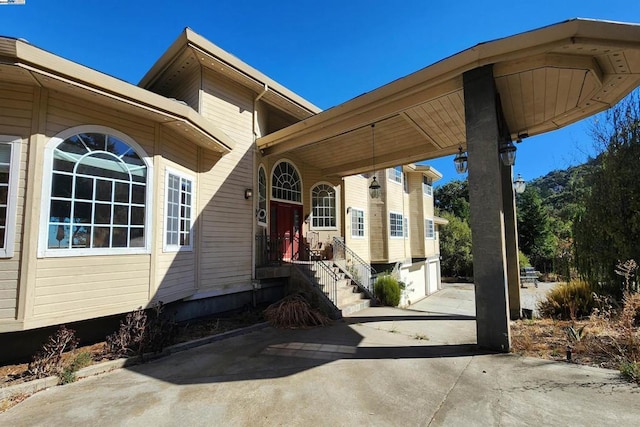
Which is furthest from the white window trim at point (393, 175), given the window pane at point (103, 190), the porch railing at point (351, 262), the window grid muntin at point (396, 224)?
the window pane at point (103, 190)

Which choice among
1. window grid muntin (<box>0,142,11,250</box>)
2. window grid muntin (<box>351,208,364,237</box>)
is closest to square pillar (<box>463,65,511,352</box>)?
window grid muntin (<box>0,142,11,250</box>)

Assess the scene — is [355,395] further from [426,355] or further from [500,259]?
[500,259]

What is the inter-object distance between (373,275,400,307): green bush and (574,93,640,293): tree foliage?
14.9ft

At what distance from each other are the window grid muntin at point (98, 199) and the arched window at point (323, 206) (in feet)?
22.6

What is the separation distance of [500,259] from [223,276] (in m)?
6.17

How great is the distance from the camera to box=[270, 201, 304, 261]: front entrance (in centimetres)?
991

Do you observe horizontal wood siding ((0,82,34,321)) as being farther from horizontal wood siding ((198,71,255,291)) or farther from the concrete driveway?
horizontal wood siding ((198,71,255,291))

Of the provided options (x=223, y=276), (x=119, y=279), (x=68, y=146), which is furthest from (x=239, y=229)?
(x=68, y=146)

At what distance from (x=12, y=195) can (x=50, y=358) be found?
2.35m

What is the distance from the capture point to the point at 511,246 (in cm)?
694

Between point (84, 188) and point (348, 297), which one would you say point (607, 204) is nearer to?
point (348, 297)

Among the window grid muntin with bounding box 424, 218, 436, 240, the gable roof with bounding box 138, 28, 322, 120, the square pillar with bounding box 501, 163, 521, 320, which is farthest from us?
the window grid muntin with bounding box 424, 218, 436, 240

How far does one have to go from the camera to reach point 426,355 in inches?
180

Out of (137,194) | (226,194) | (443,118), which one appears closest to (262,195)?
(226,194)
